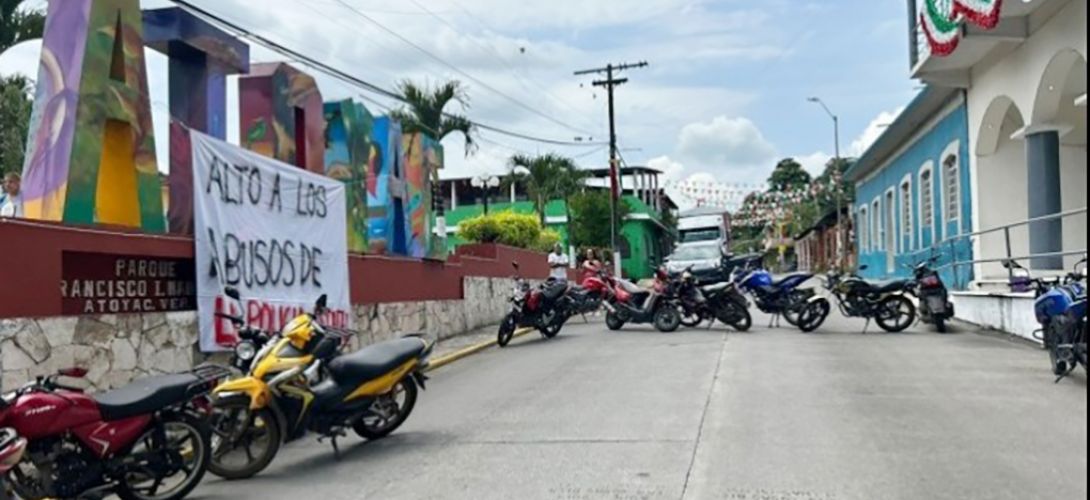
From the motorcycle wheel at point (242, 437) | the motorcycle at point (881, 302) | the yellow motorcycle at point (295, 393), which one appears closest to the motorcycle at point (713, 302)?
the motorcycle at point (881, 302)

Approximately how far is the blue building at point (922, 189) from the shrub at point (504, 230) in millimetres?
8976

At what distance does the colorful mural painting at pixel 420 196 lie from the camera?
1680 centimetres

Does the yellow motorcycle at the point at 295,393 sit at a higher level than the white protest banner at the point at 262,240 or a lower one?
lower

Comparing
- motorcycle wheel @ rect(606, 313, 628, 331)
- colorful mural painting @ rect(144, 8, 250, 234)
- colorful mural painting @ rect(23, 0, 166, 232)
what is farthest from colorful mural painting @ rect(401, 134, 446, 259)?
colorful mural painting @ rect(23, 0, 166, 232)

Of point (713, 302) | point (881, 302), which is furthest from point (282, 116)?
point (881, 302)

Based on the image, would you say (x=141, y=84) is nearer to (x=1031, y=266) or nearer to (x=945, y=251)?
(x=1031, y=266)

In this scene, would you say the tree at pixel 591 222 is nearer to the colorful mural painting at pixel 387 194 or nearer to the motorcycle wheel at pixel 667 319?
the motorcycle wheel at pixel 667 319

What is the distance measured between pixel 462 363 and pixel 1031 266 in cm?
999

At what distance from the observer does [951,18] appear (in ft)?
52.5

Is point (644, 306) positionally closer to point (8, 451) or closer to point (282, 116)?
point (282, 116)

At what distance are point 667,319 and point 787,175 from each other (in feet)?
298

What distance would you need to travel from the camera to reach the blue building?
2084 cm

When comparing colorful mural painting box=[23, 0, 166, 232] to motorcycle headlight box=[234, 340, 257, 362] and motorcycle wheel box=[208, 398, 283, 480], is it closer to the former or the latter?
motorcycle headlight box=[234, 340, 257, 362]

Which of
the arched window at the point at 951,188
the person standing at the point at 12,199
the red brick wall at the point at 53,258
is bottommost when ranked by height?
the red brick wall at the point at 53,258
